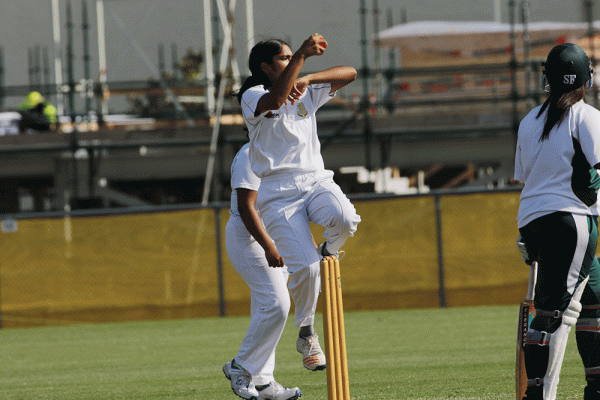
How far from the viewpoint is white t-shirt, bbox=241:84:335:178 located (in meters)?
4.66

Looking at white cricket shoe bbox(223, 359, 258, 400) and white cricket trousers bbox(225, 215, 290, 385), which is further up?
white cricket trousers bbox(225, 215, 290, 385)

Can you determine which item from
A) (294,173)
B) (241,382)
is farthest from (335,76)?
(241,382)

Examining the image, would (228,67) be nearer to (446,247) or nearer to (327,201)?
(446,247)

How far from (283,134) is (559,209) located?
1.47 metres

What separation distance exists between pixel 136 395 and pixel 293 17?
1562cm

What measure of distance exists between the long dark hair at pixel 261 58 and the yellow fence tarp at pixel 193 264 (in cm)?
724

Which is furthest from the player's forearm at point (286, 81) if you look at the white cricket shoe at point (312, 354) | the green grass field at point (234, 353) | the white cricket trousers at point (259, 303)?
the green grass field at point (234, 353)

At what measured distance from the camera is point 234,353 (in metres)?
8.32

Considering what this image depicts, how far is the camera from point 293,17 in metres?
20.5

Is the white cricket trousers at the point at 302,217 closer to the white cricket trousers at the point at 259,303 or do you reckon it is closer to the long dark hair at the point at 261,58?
the white cricket trousers at the point at 259,303

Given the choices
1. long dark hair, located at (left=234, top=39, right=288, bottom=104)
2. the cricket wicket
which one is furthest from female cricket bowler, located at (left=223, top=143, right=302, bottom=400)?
the cricket wicket

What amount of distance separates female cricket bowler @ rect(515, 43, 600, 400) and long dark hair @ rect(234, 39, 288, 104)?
139cm

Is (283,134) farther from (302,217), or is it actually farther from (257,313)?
(257,313)

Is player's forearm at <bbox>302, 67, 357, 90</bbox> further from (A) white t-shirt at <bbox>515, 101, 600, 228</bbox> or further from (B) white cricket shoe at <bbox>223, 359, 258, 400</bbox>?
(B) white cricket shoe at <bbox>223, 359, 258, 400</bbox>
